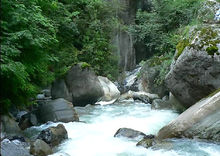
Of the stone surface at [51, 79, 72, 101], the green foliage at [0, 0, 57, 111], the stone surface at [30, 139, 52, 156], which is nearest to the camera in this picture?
the green foliage at [0, 0, 57, 111]

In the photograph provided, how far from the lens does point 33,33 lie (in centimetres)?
709

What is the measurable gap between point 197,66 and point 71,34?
955cm

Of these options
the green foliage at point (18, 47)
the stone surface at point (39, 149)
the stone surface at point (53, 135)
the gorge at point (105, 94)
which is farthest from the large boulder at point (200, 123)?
the green foliage at point (18, 47)

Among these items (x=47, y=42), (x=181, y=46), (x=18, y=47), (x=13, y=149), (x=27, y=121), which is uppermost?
(x=47, y=42)

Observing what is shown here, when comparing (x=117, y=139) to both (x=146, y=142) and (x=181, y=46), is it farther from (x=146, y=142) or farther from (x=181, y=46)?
(x=181, y=46)

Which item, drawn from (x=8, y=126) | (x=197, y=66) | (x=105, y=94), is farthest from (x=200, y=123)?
(x=105, y=94)

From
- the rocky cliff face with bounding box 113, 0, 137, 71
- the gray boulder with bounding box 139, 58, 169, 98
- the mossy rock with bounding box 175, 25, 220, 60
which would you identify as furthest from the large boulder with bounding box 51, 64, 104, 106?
the rocky cliff face with bounding box 113, 0, 137, 71

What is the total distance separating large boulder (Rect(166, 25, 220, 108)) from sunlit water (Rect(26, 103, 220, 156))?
1.17 metres

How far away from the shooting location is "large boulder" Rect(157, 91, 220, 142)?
6547 millimetres

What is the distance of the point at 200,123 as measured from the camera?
6.72 m

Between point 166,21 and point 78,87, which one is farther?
point 166,21

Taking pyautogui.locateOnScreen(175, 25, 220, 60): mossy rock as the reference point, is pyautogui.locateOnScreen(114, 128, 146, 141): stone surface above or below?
below

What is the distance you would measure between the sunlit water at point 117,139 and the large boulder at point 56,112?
0.31 m

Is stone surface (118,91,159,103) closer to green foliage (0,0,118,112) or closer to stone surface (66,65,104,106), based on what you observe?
stone surface (66,65,104,106)
